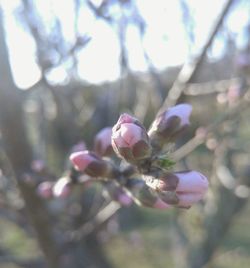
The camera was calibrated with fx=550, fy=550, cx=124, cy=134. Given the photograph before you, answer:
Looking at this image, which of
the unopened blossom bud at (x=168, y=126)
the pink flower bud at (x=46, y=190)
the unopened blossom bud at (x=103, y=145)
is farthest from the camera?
the pink flower bud at (x=46, y=190)

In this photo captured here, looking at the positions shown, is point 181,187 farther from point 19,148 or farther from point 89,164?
point 19,148

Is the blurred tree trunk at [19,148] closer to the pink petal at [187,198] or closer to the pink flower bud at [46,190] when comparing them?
the pink flower bud at [46,190]

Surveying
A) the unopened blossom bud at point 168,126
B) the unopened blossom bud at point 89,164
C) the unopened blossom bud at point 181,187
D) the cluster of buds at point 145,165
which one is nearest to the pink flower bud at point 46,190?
the cluster of buds at point 145,165

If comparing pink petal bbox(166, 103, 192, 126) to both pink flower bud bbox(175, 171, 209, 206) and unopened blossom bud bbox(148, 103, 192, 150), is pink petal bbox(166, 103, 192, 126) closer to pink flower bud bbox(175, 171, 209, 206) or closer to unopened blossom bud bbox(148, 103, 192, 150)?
unopened blossom bud bbox(148, 103, 192, 150)

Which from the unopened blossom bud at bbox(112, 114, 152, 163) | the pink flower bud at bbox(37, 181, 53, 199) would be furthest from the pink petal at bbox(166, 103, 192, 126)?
the pink flower bud at bbox(37, 181, 53, 199)

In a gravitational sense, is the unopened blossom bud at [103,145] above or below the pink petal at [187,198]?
below

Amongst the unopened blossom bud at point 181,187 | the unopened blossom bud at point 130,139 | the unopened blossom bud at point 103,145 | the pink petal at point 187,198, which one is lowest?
the unopened blossom bud at point 103,145

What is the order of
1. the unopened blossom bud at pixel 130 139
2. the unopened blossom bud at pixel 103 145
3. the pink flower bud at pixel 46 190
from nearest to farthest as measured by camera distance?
the unopened blossom bud at pixel 130 139
the unopened blossom bud at pixel 103 145
the pink flower bud at pixel 46 190

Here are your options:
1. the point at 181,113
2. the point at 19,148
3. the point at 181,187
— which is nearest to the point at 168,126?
the point at 181,113
